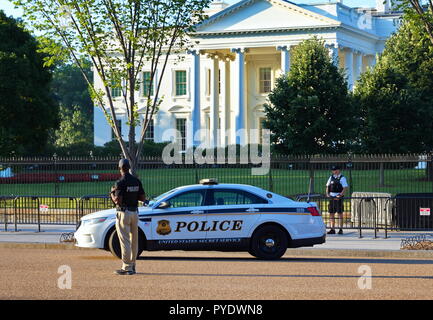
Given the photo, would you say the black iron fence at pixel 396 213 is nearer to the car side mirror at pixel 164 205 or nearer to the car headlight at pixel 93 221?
the car side mirror at pixel 164 205

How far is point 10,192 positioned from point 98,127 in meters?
51.2

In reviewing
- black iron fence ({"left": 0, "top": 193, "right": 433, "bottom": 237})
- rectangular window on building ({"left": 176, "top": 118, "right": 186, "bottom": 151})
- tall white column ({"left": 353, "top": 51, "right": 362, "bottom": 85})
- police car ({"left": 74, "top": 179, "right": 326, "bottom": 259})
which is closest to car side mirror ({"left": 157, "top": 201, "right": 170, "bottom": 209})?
police car ({"left": 74, "top": 179, "right": 326, "bottom": 259})

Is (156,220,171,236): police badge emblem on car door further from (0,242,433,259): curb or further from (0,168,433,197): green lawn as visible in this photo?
(0,168,433,197): green lawn

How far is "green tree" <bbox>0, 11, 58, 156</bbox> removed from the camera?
52625mm

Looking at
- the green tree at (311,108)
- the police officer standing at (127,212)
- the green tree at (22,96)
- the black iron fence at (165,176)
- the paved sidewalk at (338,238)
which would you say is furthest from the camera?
the green tree at (22,96)

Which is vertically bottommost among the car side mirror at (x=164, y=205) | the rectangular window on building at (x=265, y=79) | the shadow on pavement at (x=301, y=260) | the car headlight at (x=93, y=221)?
the shadow on pavement at (x=301, y=260)

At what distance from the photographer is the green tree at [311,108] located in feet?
134

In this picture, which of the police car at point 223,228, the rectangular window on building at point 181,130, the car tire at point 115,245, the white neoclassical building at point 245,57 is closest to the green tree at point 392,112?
the white neoclassical building at point 245,57

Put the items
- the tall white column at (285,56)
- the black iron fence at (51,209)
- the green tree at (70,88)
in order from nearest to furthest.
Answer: the black iron fence at (51,209)
the tall white column at (285,56)
the green tree at (70,88)

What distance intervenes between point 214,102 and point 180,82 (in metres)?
9.90

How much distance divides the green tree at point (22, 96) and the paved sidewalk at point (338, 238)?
2563 centimetres

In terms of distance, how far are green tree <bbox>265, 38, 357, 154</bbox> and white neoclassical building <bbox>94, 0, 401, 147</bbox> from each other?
73.8 feet

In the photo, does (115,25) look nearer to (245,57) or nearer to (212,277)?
(212,277)

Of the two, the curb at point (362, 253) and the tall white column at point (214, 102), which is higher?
the tall white column at point (214, 102)
